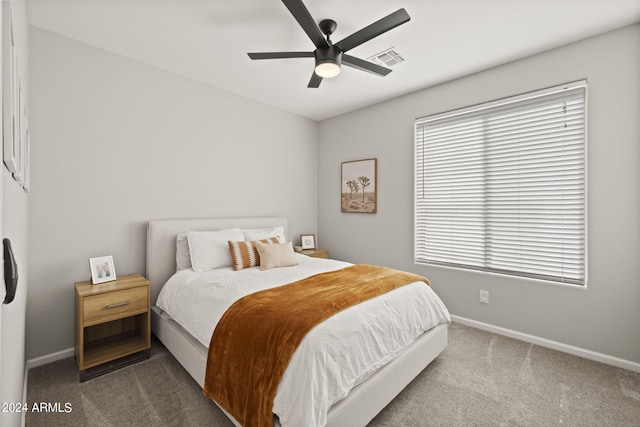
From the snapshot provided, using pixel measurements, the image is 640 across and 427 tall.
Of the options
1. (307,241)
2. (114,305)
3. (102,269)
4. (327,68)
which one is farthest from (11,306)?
(307,241)

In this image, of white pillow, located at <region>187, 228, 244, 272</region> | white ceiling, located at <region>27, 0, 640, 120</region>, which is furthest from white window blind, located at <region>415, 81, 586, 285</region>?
white pillow, located at <region>187, 228, 244, 272</region>

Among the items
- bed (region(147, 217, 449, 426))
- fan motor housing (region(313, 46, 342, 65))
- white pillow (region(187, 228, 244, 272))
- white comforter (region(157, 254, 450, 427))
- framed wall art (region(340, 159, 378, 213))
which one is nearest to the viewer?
white comforter (region(157, 254, 450, 427))

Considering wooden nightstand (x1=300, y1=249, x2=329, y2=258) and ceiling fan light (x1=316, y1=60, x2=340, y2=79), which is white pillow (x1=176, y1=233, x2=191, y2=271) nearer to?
wooden nightstand (x1=300, y1=249, x2=329, y2=258)

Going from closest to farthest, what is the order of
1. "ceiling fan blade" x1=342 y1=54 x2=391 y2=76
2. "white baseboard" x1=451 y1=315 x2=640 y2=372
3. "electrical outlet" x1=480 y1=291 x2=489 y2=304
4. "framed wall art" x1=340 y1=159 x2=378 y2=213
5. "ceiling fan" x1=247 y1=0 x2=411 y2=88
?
"ceiling fan" x1=247 y1=0 x2=411 y2=88
"ceiling fan blade" x1=342 y1=54 x2=391 y2=76
"white baseboard" x1=451 y1=315 x2=640 y2=372
"electrical outlet" x1=480 y1=291 x2=489 y2=304
"framed wall art" x1=340 y1=159 x2=378 y2=213

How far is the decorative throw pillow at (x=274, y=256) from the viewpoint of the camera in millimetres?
2934

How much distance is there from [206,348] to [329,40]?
94.6 inches

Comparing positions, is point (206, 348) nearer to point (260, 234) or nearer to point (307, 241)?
point (260, 234)

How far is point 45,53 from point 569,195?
4.61 metres

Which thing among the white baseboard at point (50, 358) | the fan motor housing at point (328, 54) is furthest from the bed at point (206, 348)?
the fan motor housing at point (328, 54)

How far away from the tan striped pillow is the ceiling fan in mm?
1723

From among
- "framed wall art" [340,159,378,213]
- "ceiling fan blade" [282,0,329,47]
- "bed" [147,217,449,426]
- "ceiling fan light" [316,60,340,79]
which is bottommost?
"bed" [147,217,449,426]

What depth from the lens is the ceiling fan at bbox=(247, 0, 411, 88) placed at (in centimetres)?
181

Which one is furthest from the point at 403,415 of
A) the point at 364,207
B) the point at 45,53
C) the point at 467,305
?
the point at 45,53

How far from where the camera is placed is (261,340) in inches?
63.7
